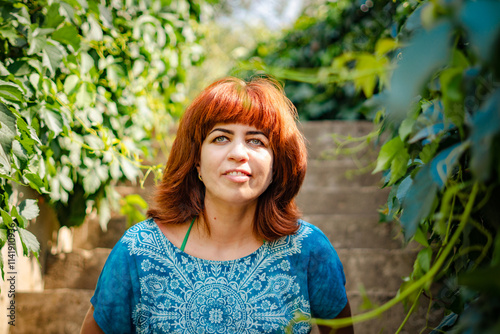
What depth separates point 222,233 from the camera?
4.73 ft

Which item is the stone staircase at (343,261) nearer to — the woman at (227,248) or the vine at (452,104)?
the woman at (227,248)

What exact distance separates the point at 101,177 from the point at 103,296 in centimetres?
61

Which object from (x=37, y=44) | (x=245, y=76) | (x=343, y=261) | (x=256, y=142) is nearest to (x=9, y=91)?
(x=37, y=44)

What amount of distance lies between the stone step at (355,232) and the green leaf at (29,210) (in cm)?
136

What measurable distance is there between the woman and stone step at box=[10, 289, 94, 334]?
1.96 feet

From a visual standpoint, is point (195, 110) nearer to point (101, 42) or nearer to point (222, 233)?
point (222, 233)

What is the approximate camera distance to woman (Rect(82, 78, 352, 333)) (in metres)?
1.32

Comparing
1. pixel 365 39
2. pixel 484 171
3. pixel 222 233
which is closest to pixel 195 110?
pixel 222 233

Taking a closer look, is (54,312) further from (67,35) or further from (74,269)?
(67,35)

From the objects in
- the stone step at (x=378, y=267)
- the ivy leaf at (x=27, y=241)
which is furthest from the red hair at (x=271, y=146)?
the stone step at (x=378, y=267)

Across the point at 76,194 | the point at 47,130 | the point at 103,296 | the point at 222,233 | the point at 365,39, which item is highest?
the point at 365,39

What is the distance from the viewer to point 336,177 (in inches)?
116

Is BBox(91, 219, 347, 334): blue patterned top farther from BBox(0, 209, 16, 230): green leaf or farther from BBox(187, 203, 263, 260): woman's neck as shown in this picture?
BBox(0, 209, 16, 230): green leaf

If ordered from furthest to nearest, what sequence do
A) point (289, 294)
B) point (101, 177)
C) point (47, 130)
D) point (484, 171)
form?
point (101, 177), point (47, 130), point (289, 294), point (484, 171)
